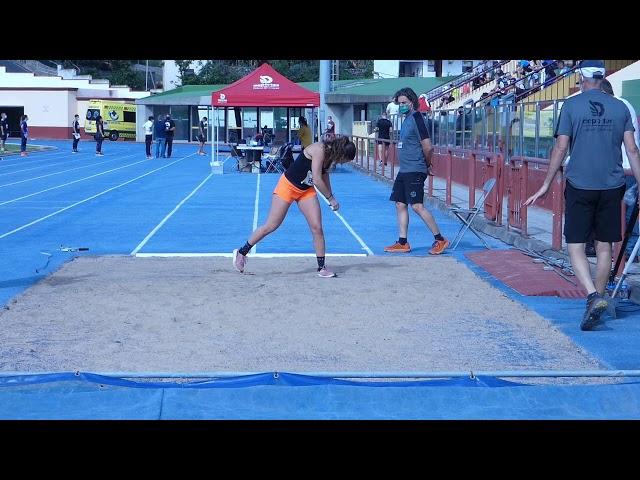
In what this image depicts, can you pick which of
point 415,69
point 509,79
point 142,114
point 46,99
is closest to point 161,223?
point 509,79

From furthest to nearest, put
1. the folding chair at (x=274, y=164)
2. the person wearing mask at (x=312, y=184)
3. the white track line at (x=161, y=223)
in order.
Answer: the folding chair at (x=274, y=164) < the white track line at (x=161, y=223) < the person wearing mask at (x=312, y=184)

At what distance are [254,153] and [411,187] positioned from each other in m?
20.8

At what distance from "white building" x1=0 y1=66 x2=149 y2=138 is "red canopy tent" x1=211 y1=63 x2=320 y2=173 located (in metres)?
40.2

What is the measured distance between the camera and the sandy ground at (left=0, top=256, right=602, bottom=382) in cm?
750

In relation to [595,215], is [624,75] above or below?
above

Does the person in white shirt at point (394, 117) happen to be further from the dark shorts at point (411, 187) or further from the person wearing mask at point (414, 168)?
the dark shorts at point (411, 187)

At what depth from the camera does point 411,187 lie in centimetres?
1315

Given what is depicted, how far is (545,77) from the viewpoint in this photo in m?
27.8

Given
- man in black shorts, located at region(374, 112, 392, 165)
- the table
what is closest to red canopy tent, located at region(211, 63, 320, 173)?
the table

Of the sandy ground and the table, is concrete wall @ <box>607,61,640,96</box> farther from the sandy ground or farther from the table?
the table

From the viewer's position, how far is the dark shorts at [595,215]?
8406mm

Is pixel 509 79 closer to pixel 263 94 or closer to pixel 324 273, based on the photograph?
pixel 263 94

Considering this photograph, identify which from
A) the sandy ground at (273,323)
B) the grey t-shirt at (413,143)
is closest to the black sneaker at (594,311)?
the sandy ground at (273,323)

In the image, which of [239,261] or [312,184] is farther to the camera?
[239,261]
